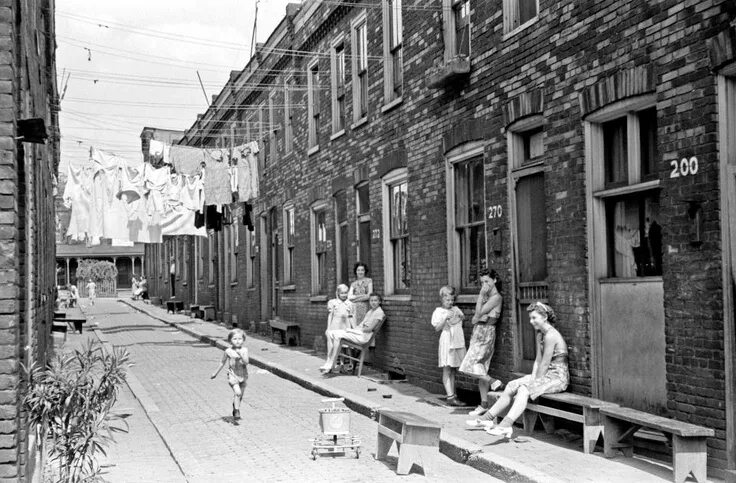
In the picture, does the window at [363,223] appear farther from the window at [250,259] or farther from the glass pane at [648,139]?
the window at [250,259]

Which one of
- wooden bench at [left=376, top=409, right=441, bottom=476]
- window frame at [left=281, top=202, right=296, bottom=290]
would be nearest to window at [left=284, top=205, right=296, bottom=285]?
window frame at [left=281, top=202, right=296, bottom=290]

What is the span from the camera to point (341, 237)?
19016 mm

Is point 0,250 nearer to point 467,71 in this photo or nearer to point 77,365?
point 77,365

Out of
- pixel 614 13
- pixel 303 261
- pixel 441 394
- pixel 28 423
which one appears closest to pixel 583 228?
pixel 614 13

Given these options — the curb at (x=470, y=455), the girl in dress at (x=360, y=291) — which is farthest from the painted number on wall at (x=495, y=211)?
the girl in dress at (x=360, y=291)

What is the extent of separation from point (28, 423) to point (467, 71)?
7679 mm

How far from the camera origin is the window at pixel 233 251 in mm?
31469

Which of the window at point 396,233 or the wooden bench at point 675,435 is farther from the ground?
the window at point 396,233

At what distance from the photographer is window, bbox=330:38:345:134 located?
755 inches

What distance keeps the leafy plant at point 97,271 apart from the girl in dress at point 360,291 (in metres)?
57.1

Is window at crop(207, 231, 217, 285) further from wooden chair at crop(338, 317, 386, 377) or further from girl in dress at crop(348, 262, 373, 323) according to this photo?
wooden chair at crop(338, 317, 386, 377)

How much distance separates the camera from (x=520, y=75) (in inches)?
428

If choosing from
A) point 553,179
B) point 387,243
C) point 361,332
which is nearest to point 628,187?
point 553,179

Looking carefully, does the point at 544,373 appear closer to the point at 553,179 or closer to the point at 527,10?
the point at 553,179
